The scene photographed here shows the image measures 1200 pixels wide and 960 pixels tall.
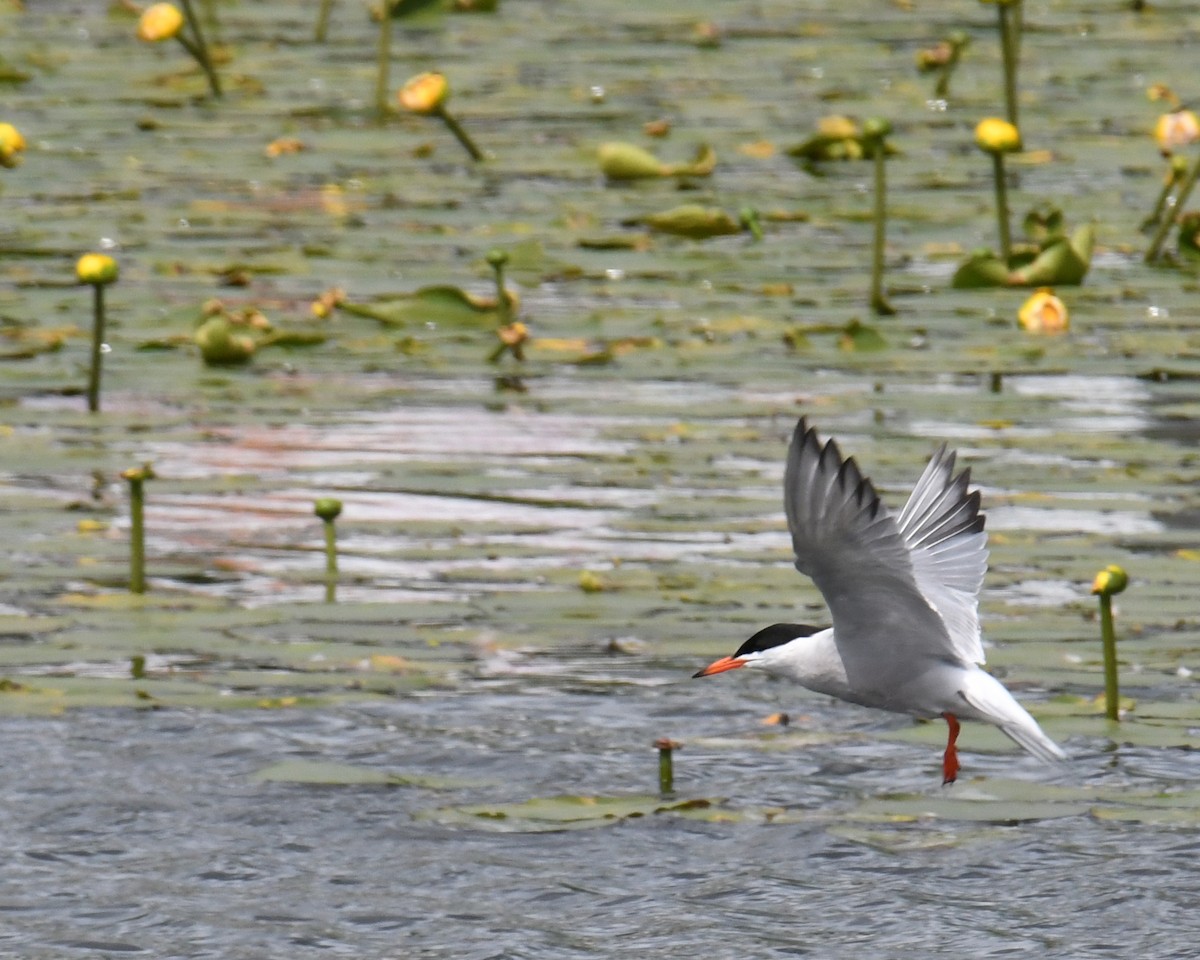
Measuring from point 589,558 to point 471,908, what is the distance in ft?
4.86

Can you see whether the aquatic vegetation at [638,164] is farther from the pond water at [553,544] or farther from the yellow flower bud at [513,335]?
the yellow flower bud at [513,335]

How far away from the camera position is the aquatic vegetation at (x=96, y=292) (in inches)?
232

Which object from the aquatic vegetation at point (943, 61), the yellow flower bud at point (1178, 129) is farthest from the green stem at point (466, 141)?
the yellow flower bud at point (1178, 129)

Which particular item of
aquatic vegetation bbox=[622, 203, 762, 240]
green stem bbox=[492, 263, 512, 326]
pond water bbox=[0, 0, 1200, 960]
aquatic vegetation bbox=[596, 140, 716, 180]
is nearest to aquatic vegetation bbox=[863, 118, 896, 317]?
pond water bbox=[0, 0, 1200, 960]

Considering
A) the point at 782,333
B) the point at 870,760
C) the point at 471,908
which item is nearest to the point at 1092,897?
the point at 870,760

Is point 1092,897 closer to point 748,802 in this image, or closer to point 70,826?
point 748,802

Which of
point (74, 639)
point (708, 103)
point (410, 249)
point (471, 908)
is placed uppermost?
point (708, 103)

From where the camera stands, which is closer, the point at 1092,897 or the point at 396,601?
the point at 1092,897

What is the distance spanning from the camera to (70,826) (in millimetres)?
4398

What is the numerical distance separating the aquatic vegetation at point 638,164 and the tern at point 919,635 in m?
4.63

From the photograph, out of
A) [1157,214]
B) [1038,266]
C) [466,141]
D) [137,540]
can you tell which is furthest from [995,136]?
[137,540]

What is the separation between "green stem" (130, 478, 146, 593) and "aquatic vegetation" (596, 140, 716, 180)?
3880 mm

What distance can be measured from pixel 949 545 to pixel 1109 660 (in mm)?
386

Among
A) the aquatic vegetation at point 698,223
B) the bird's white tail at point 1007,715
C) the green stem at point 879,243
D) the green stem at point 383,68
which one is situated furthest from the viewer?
the green stem at point 383,68
